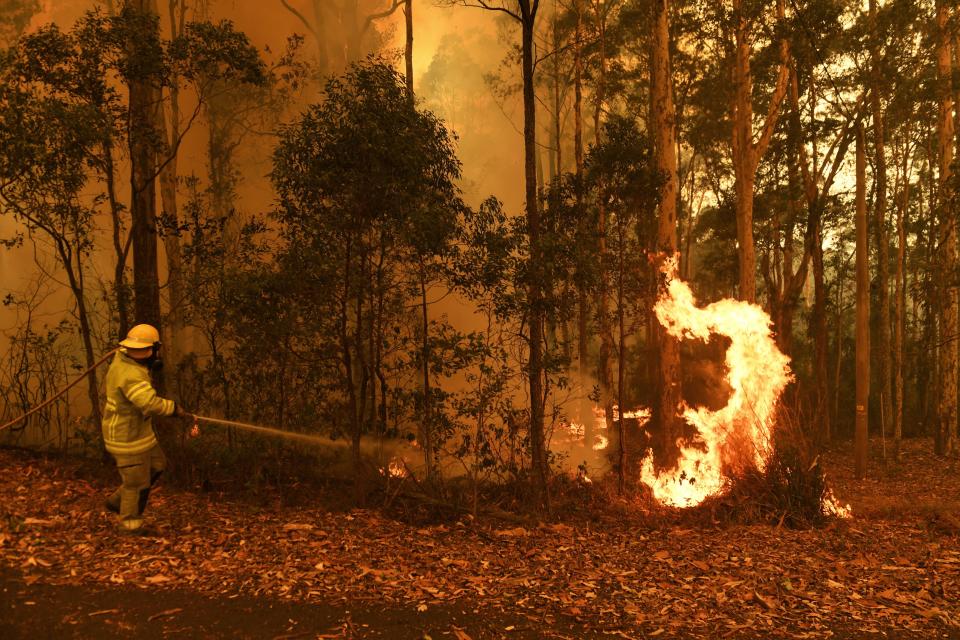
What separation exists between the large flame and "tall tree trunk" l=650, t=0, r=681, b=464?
11.1 inches

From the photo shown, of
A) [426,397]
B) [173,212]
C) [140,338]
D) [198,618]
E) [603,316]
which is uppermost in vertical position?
[173,212]

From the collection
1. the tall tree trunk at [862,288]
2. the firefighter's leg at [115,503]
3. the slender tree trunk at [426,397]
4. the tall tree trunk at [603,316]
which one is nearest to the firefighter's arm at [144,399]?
the firefighter's leg at [115,503]

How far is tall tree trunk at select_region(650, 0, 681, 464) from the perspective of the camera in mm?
13539

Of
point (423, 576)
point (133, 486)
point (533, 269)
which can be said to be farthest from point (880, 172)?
point (133, 486)

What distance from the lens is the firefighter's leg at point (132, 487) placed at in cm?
645

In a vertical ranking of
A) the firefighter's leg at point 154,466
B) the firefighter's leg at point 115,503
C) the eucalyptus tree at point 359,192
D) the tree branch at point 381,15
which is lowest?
the firefighter's leg at point 115,503

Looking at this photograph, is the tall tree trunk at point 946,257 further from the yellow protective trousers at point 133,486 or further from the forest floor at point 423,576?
the yellow protective trousers at point 133,486

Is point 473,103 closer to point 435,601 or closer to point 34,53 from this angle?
point 34,53

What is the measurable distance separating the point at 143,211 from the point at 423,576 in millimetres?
7360

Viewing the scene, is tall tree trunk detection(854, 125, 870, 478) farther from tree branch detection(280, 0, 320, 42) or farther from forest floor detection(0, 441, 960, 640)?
tree branch detection(280, 0, 320, 42)

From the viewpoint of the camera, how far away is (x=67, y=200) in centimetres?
917

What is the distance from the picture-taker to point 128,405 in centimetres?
639

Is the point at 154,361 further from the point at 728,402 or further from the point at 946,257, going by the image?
the point at 946,257

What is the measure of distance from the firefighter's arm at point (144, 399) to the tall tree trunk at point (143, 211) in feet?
13.3
